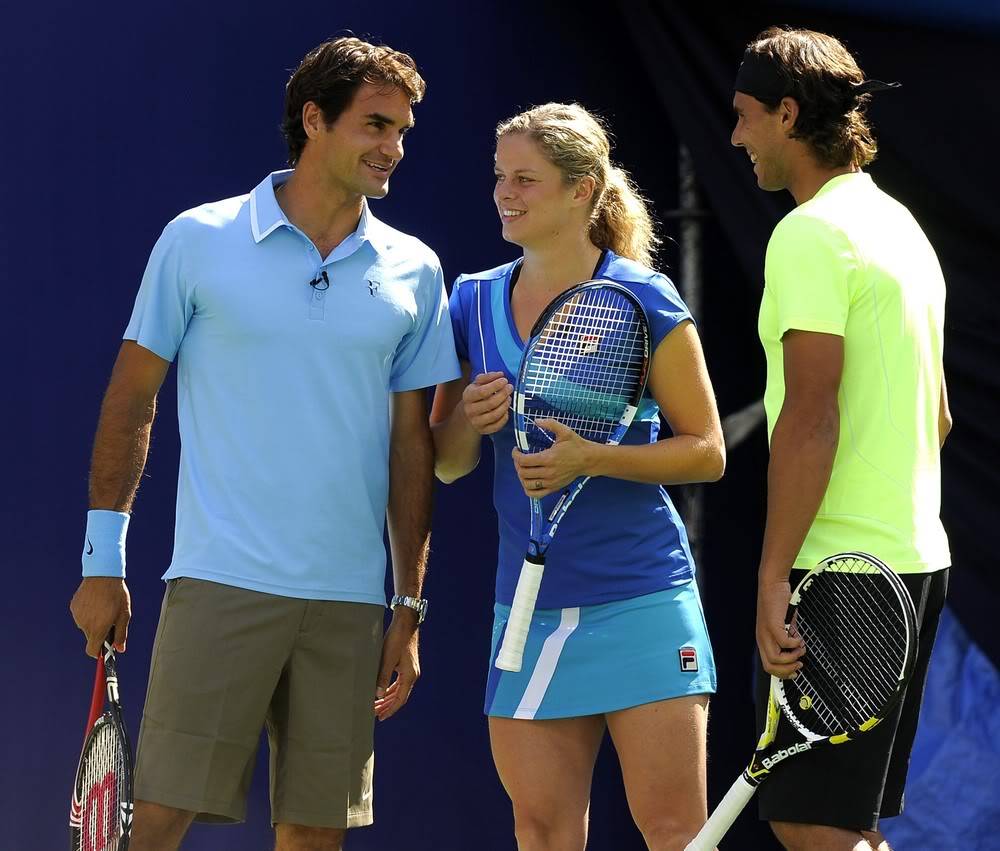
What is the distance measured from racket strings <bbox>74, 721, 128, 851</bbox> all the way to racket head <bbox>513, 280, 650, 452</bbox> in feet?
3.00

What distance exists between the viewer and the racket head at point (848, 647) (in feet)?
8.21

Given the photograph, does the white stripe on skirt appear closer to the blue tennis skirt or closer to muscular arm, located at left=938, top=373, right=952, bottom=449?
the blue tennis skirt

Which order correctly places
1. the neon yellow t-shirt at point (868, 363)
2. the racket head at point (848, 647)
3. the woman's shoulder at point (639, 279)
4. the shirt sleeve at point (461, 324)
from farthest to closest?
the shirt sleeve at point (461, 324) < the woman's shoulder at point (639, 279) < the neon yellow t-shirt at point (868, 363) < the racket head at point (848, 647)

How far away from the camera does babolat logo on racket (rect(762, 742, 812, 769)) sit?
2580 millimetres

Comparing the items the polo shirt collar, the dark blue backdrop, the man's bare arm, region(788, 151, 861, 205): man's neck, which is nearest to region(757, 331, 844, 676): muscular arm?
region(788, 151, 861, 205): man's neck

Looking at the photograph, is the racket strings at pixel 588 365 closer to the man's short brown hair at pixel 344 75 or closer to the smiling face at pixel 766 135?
the smiling face at pixel 766 135

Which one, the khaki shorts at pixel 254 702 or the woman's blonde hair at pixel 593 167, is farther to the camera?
the woman's blonde hair at pixel 593 167

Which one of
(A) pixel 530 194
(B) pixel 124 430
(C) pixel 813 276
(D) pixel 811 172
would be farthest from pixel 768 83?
(B) pixel 124 430

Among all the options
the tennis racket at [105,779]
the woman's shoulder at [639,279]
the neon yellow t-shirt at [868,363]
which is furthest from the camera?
the woman's shoulder at [639,279]

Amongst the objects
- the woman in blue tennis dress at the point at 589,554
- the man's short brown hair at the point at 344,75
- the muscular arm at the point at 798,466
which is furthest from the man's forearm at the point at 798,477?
the man's short brown hair at the point at 344,75

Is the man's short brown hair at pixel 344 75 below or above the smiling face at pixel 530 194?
above

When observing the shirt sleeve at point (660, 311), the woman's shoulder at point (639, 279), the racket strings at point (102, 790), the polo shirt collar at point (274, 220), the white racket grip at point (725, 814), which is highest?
the polo shirt collar at point (274, 220)

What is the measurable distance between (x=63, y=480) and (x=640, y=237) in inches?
65.0

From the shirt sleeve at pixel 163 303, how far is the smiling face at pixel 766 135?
107 centimetres
